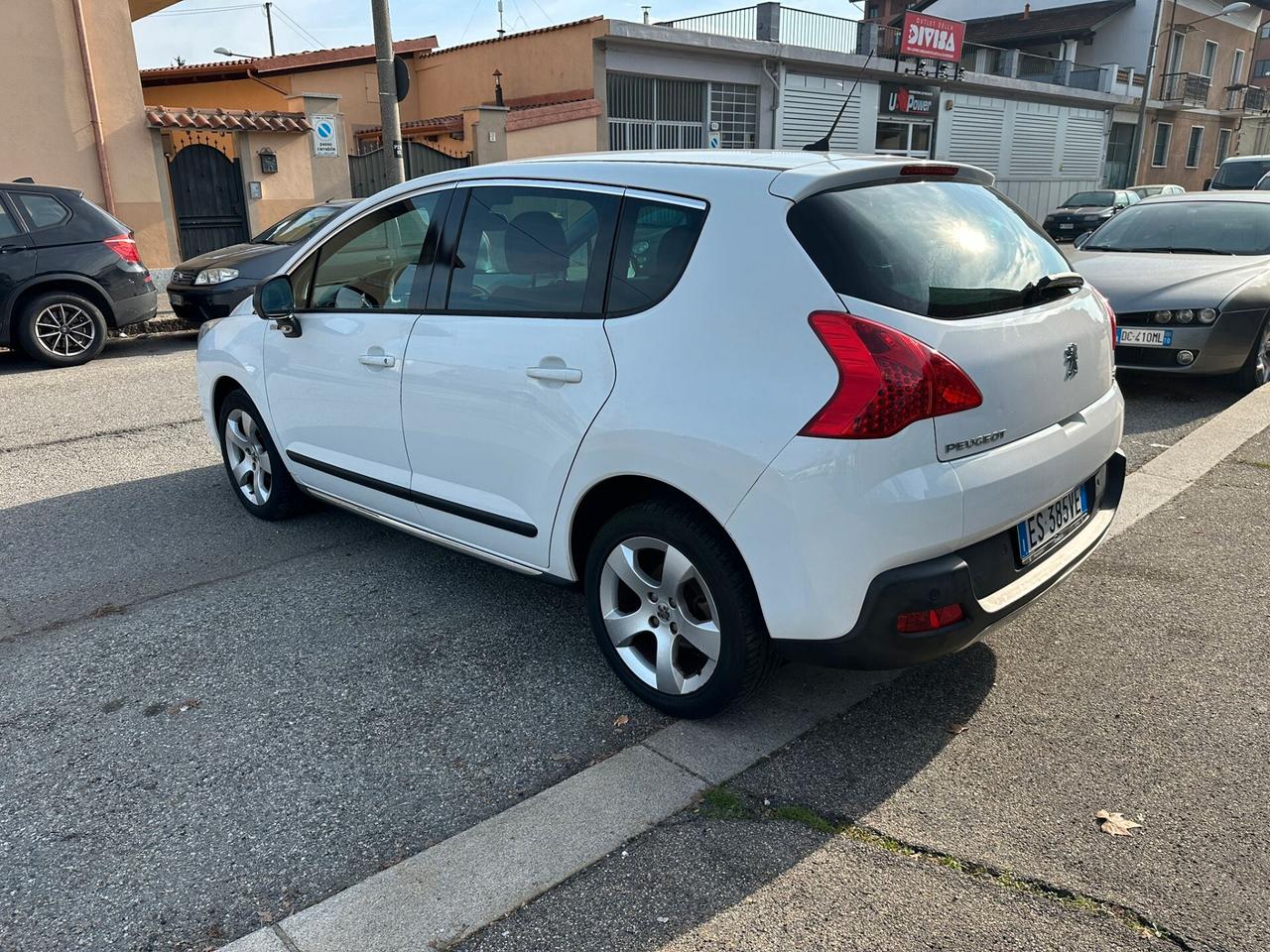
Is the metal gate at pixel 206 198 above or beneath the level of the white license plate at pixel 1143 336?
above

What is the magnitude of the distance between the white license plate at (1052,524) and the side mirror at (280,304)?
3.11 meters

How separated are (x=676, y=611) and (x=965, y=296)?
1.28 metres

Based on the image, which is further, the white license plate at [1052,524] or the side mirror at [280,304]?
the side mirror at [280,304]

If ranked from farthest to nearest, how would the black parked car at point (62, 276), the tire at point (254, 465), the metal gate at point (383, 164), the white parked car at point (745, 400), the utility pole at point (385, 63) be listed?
the metal gate at point (383, 164) → the utility pole at point (385, 63) → the black parked car at point (62, 276) → the tire at point (254, 465) → the white parked car at point (745, 400)

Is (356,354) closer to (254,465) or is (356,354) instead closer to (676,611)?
(254,465)

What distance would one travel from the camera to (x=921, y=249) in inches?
112

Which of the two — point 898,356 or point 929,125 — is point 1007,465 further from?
point 929,125

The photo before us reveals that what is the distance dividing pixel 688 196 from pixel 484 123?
1618 cm

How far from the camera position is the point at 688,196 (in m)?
2.92

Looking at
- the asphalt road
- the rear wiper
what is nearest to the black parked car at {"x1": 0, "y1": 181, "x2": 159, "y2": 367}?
the asphalt road

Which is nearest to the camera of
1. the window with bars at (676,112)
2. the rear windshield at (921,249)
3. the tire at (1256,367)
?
the rear windshield at (921,249)

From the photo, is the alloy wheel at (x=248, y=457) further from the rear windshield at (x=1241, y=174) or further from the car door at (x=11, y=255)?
the rear windshield at (x=1241, y=174)

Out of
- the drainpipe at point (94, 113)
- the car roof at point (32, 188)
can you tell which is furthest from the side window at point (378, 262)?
the drainpipe at point (94, 113)

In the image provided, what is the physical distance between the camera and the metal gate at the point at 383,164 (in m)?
17.3
